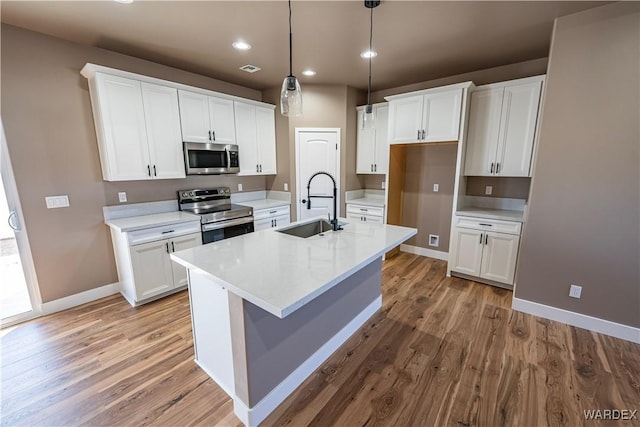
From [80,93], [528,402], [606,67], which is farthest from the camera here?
[80,93]

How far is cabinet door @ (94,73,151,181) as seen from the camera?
8.70 ft

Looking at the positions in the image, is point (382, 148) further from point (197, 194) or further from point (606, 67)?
point (197, 194)

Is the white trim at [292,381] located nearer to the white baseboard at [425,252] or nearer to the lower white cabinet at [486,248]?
the lower white cabinet at [486,248]

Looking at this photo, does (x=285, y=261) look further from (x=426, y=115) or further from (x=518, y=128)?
(x=518, y=128)

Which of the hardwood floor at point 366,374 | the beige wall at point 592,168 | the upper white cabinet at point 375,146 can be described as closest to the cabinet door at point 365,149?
the upper white cabinet at point 375,146

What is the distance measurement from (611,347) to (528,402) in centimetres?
122

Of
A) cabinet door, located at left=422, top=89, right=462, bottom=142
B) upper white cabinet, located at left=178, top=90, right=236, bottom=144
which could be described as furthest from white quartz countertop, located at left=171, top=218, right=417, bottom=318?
upper white cabinet, located at left=178, top=90, right=236, bottom=144

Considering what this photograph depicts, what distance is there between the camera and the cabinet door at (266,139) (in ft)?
13.6

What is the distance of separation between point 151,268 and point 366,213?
297 cm

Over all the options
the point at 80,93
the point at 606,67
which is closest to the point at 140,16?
the point at 80,93

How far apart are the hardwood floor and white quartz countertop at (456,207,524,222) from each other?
1.05 m

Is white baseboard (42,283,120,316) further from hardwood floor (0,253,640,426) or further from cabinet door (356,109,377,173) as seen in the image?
cabinet door (356,109,377,173)

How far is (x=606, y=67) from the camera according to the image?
2.17 metres

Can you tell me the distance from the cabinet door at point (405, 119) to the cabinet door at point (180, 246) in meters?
2.95
